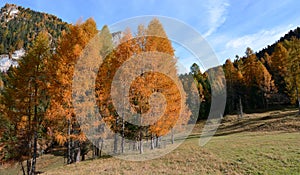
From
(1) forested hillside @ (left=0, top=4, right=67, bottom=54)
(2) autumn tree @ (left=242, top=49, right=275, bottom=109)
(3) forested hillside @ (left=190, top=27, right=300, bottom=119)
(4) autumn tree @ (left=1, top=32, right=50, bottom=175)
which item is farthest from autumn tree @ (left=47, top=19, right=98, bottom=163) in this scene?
(1) forested hillside @ (left=0, top=4, right=67, bottom=54)

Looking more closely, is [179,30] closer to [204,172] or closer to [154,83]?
[154,83]

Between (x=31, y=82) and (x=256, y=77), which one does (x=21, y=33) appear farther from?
(x=31, y=82)

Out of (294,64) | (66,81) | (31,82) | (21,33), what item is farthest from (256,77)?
(21,33)

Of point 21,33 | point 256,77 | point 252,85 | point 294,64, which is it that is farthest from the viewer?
point 21,33

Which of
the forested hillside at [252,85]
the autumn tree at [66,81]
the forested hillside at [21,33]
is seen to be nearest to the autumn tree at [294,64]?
the forested hillside at [252,85]

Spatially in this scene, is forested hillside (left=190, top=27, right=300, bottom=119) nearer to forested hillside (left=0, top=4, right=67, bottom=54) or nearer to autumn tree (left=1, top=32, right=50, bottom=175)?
autumn tree (left=1, top=32, right=50, bottom=175)

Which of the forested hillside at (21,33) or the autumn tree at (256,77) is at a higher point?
the forested hillside at (21,33)

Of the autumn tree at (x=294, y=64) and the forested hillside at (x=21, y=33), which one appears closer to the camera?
the autumn tree at (x=294, y=64)

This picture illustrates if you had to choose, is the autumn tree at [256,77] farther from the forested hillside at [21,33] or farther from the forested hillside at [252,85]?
the forested hillside at [21,33]

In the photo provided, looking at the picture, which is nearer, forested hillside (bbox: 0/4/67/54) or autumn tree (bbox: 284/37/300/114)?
autumn tree (bbox: 284/37/300/114)

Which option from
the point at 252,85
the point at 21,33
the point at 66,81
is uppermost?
the point at 21,33

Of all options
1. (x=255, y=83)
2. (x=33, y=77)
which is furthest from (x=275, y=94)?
(x=33, y=77)

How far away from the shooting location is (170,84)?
1459cm

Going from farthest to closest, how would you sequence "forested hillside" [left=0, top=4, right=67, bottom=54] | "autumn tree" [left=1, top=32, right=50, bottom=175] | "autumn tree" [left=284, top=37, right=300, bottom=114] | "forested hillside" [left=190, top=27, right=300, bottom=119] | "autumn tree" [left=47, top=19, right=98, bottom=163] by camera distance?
1. "forested hillside" [left=0, top=4, right=67, bottom=54]
2. "forested hillside" [left=190, top=27, right=300, bottom=119]
3. "autumn tree" [left=284, top=37, right=300, bottom=114]
4. "autumn tree" [left=1, top=32, right=50, bottom=175]
5. "autumn tree" [left=47, top=19, right=98, bottom=163]
